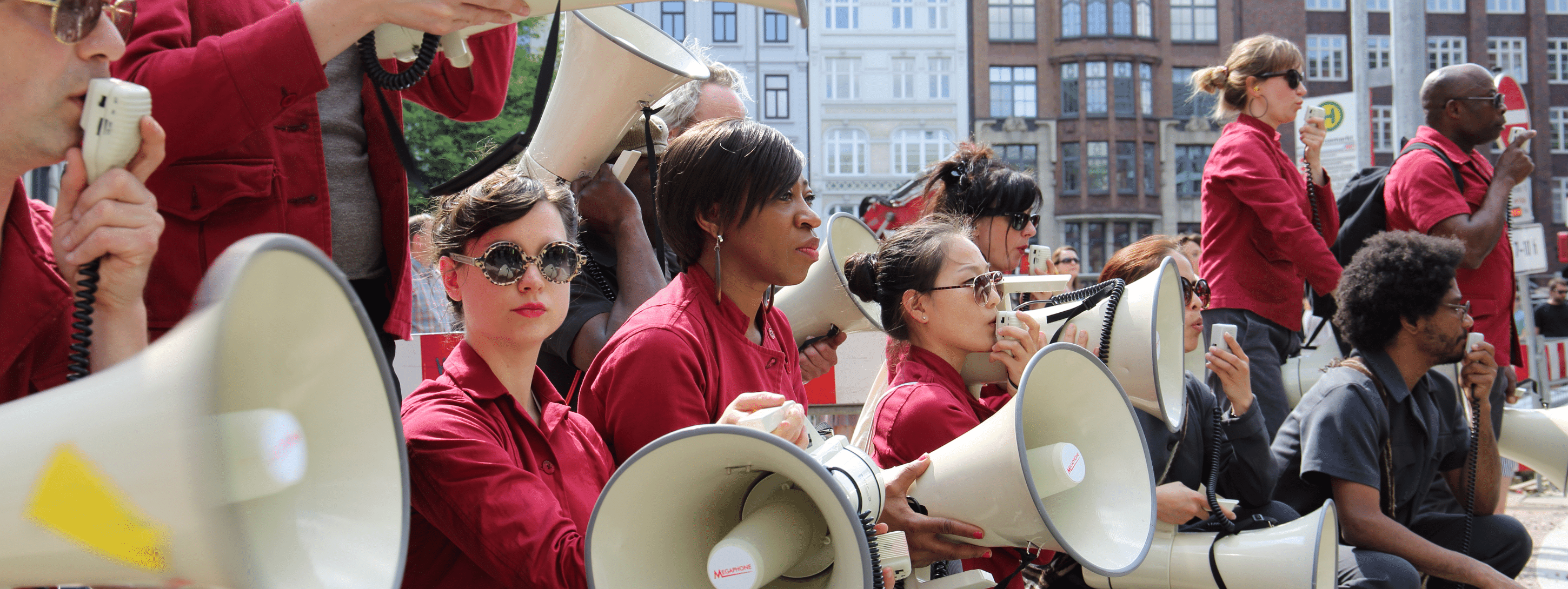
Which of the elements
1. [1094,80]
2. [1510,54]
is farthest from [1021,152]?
[1510,54]

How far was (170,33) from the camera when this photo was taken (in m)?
1.90

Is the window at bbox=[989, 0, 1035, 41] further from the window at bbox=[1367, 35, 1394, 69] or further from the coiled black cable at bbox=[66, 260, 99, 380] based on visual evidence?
the coiled black cable at bbox=[66, 260, 99, 380]

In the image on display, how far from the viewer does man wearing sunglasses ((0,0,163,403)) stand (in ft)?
4.58

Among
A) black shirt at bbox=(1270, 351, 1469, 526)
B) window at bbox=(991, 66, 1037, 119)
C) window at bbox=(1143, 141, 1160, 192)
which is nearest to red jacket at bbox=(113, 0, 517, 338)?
black shirt at bbox=(1270, 351, 1469, 526)

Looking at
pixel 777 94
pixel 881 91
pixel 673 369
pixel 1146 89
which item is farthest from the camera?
pixel 1146 89

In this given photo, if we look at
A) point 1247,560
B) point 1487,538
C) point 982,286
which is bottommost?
point 1487,538

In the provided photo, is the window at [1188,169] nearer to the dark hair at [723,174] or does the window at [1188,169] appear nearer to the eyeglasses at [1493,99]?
the eyeglasses at [1493,99]

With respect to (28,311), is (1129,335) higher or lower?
lower

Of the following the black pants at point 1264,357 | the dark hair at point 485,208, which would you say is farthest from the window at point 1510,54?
the dark hair at point 485,208

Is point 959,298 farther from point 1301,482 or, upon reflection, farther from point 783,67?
point 783,67

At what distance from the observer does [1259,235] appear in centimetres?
455

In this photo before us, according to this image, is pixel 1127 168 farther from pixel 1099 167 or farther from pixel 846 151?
pixel 846 151

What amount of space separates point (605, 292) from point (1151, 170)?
3384 centimetres

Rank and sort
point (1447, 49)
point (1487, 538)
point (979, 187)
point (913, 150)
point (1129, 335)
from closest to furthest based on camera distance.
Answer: point (1129, 335) < point (1487, 538) < point (979, 187) < point (913, 150) < point (1447, 49)
